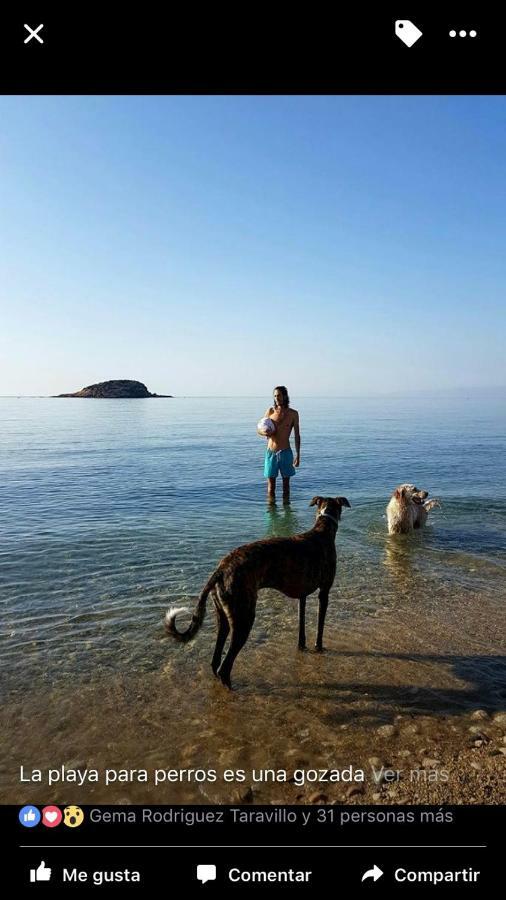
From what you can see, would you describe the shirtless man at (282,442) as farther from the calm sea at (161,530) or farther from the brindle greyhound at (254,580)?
the brindle greyhound at (254,580)

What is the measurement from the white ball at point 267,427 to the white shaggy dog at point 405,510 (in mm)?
3846

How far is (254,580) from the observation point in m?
4.64

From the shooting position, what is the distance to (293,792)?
3.27 meters

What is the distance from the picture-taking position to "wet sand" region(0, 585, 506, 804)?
10.8 feet

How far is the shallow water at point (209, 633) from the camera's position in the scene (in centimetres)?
399
